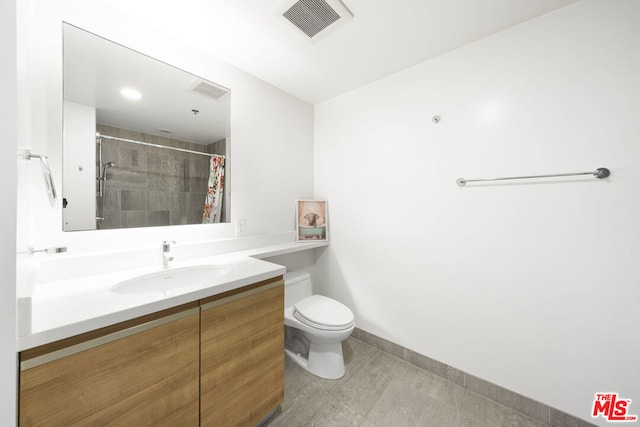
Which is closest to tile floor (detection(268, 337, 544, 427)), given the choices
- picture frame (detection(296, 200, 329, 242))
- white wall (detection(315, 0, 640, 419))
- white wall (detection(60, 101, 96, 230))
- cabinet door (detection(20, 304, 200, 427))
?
white wall (detection(315, 0, 640, 419))

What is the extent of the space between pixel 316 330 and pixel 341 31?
1.87 m

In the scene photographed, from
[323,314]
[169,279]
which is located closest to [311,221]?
[323,314]

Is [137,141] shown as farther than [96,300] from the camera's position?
Yes

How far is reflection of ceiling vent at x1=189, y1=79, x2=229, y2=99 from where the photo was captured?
1602mm

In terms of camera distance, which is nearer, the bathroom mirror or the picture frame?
the bathroom mirror

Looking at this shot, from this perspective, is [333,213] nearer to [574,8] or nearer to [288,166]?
[288,166]

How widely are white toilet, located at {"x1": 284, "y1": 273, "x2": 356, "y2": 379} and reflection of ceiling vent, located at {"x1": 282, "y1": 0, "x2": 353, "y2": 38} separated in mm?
1712

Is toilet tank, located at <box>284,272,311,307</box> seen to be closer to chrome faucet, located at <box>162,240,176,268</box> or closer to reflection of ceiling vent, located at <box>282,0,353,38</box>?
chrome faucet, located at <box>162,240,176,268</box>

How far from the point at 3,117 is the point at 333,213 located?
77.7 inches

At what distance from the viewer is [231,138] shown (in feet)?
5.81

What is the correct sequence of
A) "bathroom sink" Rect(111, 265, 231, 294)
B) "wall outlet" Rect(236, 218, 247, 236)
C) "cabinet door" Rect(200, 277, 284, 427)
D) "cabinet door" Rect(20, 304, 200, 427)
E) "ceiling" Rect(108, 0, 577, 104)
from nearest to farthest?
"cabinet door" Rect(20, 304, 200, 427)
"cabinet door" Rect(200, 277, 284, 427)
"bathroom sink" Rect(111, 265, 231, 294)
"ceiling" Rect(108, 0, 577, 104)
"wall outlet" Rect(236, 218, 247, 236)

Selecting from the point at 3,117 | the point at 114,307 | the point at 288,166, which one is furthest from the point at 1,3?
the point at 288,166

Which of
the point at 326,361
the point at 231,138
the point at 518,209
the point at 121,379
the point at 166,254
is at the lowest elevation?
the point at 326,361

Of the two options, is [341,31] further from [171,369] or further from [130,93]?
[171,369]
